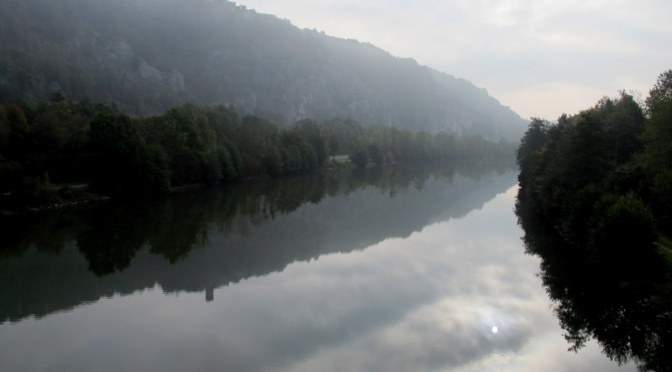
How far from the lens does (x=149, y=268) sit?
86.4ft

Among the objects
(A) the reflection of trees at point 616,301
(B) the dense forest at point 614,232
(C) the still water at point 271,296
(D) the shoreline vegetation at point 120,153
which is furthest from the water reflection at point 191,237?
(A) the reflection of trees at point 616,301

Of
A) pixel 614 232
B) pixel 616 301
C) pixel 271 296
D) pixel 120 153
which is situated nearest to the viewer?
pixel 616 301

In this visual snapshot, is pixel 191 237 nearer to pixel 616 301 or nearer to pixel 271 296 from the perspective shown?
pixel 271 296

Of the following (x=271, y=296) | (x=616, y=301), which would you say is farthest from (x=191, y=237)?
(x=616, y=301)

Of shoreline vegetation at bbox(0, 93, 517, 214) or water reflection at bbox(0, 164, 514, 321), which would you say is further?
shoreline vegetation at bbox(0, 93, 517, 214)

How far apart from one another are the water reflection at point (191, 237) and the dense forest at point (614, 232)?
10.7m

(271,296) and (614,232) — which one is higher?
(614,232)

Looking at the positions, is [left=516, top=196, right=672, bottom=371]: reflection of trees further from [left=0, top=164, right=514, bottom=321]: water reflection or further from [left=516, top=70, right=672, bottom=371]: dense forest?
[left=0, top=164, right=514, bottom=321]: water reflection

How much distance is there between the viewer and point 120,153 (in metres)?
52.4

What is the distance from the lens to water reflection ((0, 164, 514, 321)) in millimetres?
23516

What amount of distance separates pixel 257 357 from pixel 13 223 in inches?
1165

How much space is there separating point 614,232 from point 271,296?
14.8 m

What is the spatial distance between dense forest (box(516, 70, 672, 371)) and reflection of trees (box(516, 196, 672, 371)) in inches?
1.2

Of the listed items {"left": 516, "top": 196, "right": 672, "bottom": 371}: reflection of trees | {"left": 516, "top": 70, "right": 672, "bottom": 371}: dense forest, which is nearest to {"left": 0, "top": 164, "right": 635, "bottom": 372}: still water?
{"left": 516, "top": 196, "right": 672, "bottom": 371}: reflection of trees
